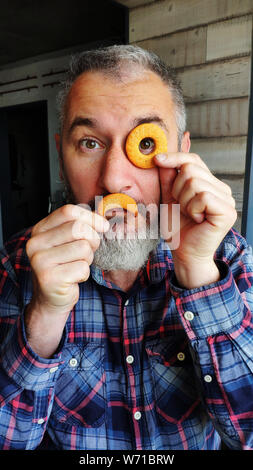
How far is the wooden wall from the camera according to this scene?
6.15 feet

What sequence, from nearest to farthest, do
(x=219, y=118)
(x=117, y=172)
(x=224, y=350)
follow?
(x=224, y=350) < (x=117, y=172) < (x=219, y=118)

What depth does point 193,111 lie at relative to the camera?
6.82 ft

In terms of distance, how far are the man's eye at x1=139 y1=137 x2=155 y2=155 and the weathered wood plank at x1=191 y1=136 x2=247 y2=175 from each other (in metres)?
1.09

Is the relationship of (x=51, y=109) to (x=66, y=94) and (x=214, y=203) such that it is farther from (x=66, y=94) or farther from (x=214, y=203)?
(x=214, y=203)

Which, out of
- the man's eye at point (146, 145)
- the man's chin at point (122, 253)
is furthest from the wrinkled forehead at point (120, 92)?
the man's chin at point (122, 253)

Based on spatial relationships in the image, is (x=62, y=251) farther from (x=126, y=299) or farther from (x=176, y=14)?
(x=176, y=14)

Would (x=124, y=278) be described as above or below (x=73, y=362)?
above

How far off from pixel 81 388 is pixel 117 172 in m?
0.70

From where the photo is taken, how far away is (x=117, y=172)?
1003mm

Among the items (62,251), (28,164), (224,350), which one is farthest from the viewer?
(28,164)

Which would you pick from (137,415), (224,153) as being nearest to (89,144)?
(137,415)

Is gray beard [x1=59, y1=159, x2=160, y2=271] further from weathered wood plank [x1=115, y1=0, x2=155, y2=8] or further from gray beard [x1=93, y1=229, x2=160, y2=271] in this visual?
weathered wood plank [x1=115, y1=0, x2=155, y2=8]

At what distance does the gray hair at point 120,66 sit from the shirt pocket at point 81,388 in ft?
2.66

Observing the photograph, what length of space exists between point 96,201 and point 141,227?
0.54ft
